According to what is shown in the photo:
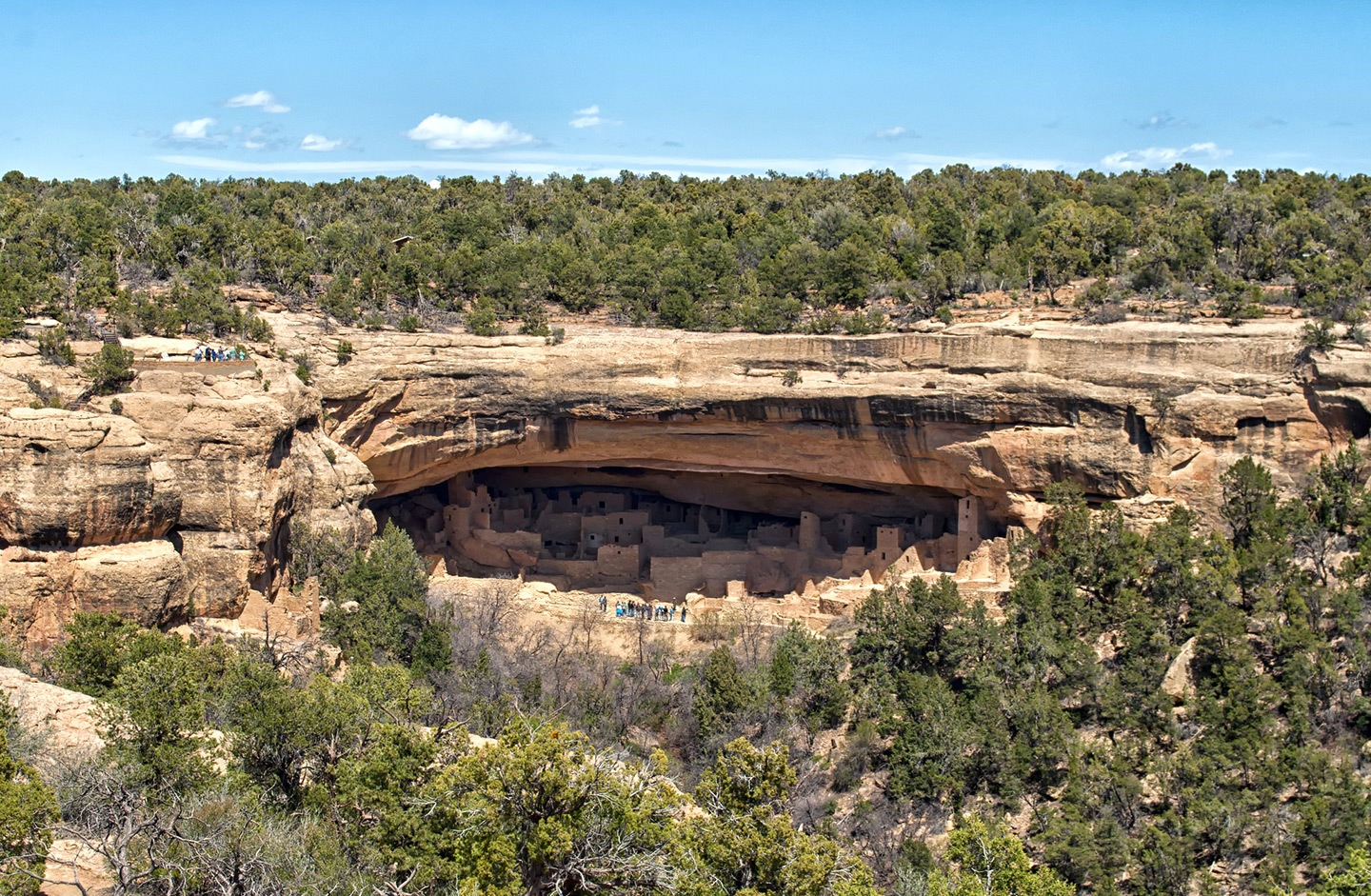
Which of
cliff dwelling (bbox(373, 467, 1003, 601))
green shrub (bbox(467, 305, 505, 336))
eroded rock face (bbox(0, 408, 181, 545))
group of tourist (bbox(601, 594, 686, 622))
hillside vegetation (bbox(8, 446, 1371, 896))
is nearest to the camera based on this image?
hillside vegetation (bbox(8, 446, 1371, 896))

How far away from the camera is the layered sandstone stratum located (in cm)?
1894

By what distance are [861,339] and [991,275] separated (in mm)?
5803

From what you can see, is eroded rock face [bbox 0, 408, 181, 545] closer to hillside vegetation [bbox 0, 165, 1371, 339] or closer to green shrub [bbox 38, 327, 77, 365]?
green shrub [bbox 38, 327, 77, 365]

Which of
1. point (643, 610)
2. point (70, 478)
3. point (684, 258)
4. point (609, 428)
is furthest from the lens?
point (684, 258)

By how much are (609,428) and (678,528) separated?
380 centimetres

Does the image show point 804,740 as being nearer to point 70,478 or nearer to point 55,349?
point 70,478

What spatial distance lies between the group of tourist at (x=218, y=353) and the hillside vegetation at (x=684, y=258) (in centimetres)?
126

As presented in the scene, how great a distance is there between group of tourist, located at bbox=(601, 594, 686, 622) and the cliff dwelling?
795 millimetres

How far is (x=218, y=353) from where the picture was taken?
23.6m

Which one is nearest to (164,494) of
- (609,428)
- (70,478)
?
(70,478)

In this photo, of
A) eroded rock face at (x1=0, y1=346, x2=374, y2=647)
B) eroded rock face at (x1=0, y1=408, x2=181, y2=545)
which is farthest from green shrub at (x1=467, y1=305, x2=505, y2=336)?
eroded rock face at (x1=0, y1=408, x2=181, y2=545)

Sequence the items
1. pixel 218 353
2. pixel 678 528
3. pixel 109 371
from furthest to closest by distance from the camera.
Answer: pixel 678 528, pixel 218 353, pixel 109 371

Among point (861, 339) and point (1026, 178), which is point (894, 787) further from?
point (1026, 178)

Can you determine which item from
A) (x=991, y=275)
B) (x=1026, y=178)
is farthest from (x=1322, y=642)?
(x=1026, y=178)
